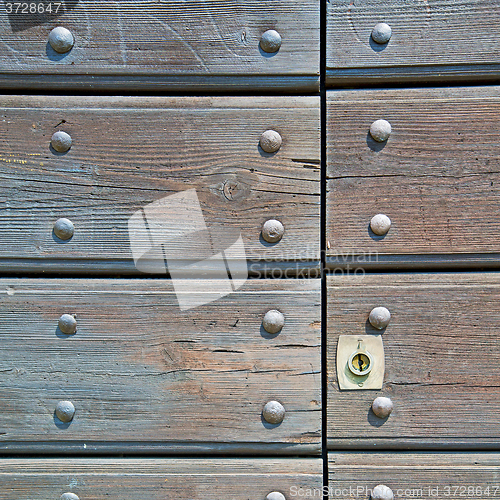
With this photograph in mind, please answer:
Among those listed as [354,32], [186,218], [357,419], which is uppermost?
[354,32]

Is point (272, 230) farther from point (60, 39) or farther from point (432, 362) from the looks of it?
point (60, 39)

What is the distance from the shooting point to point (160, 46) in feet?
2.58

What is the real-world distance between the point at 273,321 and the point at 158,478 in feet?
1.21

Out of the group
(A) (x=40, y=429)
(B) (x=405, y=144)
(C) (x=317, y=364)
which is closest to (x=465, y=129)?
(B) (x=405, y=144)

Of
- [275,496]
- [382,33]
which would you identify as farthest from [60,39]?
[275,496]

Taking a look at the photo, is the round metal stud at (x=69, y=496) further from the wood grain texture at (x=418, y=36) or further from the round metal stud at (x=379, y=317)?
the wood grain texture at (x=418, y=36)

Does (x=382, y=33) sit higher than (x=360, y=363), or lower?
higher

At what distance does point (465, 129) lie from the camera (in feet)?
2.55

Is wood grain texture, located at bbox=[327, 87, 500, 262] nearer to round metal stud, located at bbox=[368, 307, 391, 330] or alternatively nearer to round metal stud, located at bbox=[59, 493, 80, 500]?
round metal stud, located at bbox=[368, 307, 391, 330]

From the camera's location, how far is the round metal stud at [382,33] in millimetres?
762

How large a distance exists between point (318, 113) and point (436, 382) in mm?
546

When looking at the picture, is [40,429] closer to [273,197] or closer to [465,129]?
[273,197]

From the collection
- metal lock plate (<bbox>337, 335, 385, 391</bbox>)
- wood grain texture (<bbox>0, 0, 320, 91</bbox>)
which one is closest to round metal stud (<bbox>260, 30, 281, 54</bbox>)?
wood grain texture (<bbox>0, 0, 320, 91</bbox>)

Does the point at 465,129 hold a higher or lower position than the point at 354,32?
lower
